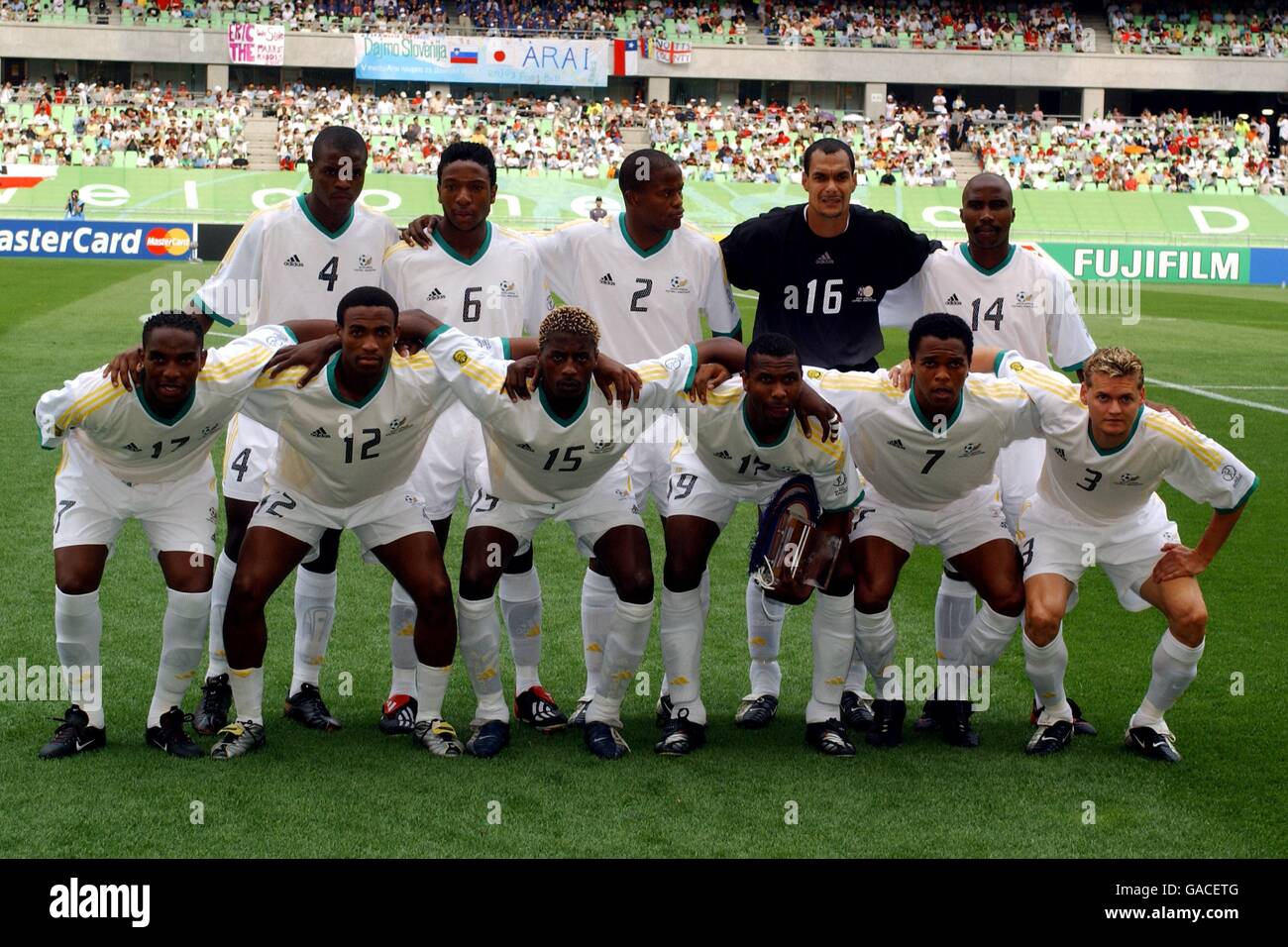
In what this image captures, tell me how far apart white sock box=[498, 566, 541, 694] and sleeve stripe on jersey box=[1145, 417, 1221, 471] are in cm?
273

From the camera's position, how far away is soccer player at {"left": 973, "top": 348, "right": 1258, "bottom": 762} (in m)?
6.14

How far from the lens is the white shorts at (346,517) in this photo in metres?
6.14

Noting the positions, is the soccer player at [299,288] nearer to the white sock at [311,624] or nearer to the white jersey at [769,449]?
the white sock at [311,624]

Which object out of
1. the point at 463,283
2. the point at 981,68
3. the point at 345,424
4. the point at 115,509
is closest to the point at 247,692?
the point at 115,509

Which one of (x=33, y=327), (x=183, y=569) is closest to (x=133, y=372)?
(x=183, y=569)

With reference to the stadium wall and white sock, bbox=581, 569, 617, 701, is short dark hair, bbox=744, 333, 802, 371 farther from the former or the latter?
the stadium wall

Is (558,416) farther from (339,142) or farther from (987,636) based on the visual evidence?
(987,636)

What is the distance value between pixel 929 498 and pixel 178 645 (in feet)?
10.5

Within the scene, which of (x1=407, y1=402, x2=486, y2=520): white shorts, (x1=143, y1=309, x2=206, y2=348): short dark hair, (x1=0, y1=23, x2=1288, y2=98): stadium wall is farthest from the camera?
(x1=0, y1=23, x2=1288, y2=98): stadium wall

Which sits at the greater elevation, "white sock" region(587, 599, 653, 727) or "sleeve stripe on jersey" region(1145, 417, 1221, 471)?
"sleeve stripe on jersey" region(1145, 417, 1221, 471)

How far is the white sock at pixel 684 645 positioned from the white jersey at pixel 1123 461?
5.45 ft

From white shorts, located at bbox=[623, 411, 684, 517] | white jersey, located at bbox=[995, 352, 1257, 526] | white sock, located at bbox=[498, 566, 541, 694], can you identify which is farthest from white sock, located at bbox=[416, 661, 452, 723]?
white jersey, located at bbox=[995, 352, 1257, 526]

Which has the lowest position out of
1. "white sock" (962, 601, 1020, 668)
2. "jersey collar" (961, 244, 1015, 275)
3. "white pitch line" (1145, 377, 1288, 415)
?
"white pitch line" (1145, 377, 1288, 415)

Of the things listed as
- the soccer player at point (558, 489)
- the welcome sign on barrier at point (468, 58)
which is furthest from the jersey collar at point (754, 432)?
the welcome sign on barrier at point (468, 58)
